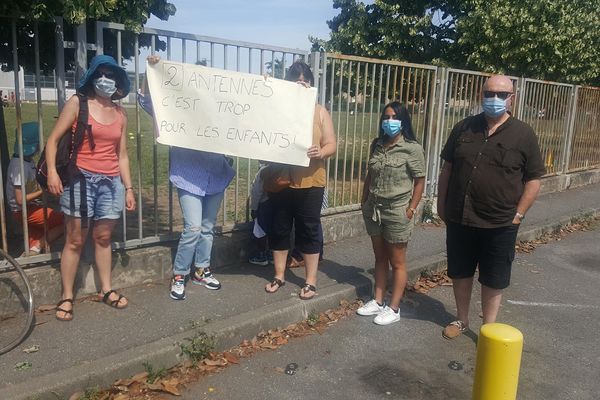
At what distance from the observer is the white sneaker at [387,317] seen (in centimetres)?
456

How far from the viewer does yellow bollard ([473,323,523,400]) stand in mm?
2215

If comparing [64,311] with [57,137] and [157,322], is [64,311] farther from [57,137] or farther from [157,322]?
[57,137]

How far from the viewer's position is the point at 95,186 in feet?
13.1

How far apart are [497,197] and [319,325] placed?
1.76 m

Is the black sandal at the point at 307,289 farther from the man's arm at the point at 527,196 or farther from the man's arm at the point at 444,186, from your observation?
the man's arm at the point at 527,196

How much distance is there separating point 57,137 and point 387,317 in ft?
9.46

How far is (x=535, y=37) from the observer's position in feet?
44.1

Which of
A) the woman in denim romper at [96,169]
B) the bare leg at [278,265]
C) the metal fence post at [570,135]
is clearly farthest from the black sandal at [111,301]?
the metal fence post at [570,135]

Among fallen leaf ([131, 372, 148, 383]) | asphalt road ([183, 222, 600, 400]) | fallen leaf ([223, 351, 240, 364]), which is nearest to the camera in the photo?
fallen leaf ([131, 372, 148, 383])

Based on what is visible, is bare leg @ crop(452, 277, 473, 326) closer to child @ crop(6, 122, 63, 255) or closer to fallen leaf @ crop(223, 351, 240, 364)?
fallen leaf @ crop(223, 351, 240, 364)

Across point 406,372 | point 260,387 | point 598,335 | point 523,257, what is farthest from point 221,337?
point 523,257

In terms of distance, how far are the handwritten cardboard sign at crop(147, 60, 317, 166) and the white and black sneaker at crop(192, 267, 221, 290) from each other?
1.11 meters

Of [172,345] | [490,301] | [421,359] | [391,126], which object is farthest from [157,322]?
[490,301]

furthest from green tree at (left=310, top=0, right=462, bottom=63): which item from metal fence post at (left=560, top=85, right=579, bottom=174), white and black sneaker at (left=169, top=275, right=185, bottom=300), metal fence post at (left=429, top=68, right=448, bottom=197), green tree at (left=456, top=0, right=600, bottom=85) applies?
white and black sneaker at (left=169, top=275, right=185, bottom=300)
